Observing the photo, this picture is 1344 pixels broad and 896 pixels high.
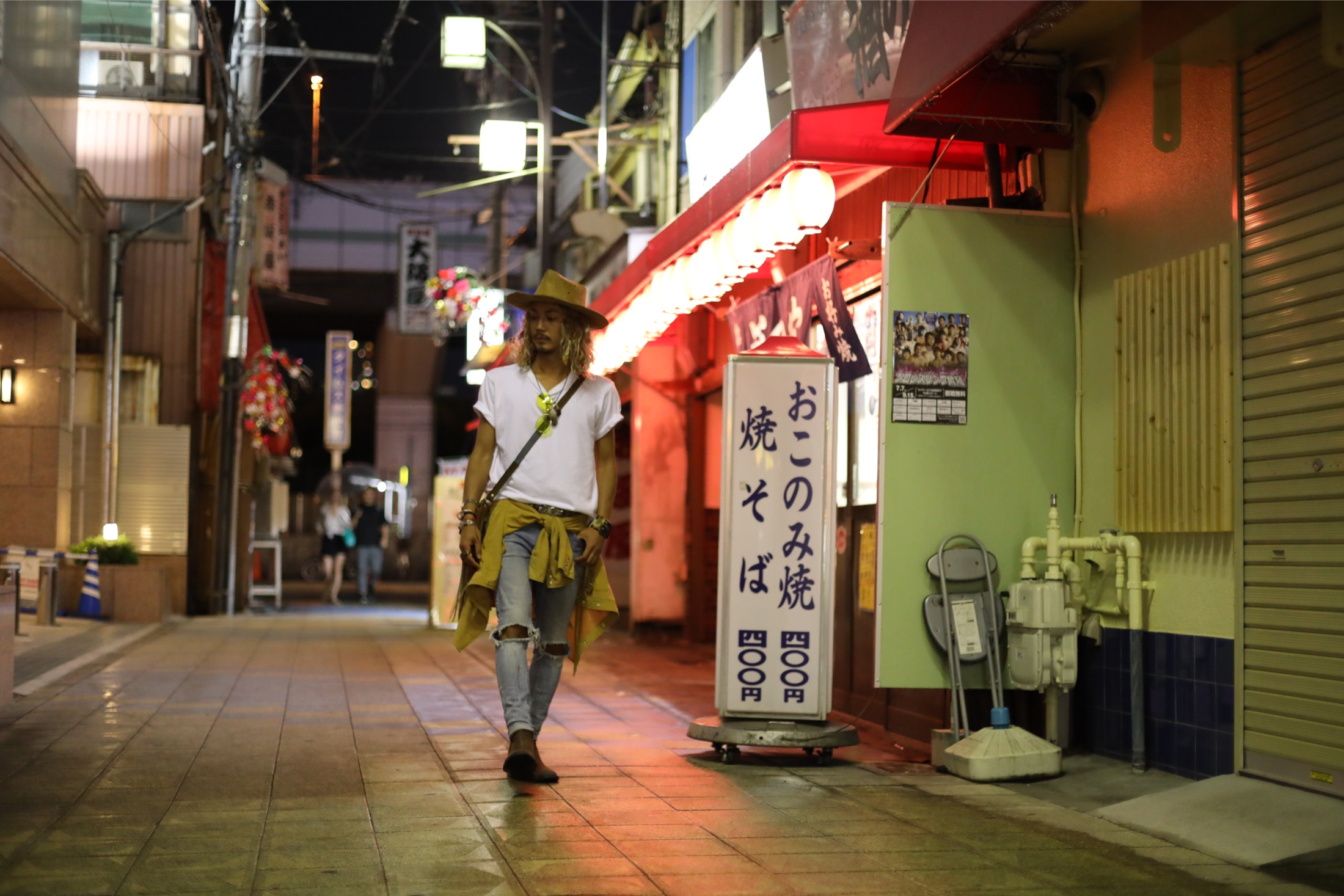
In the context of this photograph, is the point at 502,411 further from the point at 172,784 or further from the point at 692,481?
the point at 692,481

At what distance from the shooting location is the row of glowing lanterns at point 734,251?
303 inches

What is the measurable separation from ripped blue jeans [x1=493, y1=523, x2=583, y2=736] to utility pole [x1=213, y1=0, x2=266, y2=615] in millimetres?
15211

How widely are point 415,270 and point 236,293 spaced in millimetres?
9372

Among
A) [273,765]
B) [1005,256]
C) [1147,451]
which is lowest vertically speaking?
[273,765]

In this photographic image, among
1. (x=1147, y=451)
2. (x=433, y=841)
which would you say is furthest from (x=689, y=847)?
(x=1147, y=451)

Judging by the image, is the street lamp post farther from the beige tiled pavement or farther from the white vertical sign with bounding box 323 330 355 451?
the beige tiled pavement

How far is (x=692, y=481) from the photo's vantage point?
15.6m

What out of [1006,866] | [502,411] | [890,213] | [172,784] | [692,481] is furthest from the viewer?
[692,481]

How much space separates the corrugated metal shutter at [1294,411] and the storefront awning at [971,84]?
48.0 inches

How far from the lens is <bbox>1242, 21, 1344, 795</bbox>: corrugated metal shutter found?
5.44 metres

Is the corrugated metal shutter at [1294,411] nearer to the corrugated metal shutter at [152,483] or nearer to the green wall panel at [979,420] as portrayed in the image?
the green wall panel at [979,420]

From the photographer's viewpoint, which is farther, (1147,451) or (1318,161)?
(1147,451)

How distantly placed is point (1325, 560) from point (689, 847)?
269cm

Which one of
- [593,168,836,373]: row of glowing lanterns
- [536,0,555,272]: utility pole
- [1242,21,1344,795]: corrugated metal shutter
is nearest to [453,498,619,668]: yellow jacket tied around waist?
[593,168,836,373]: row of glowing lanterns
